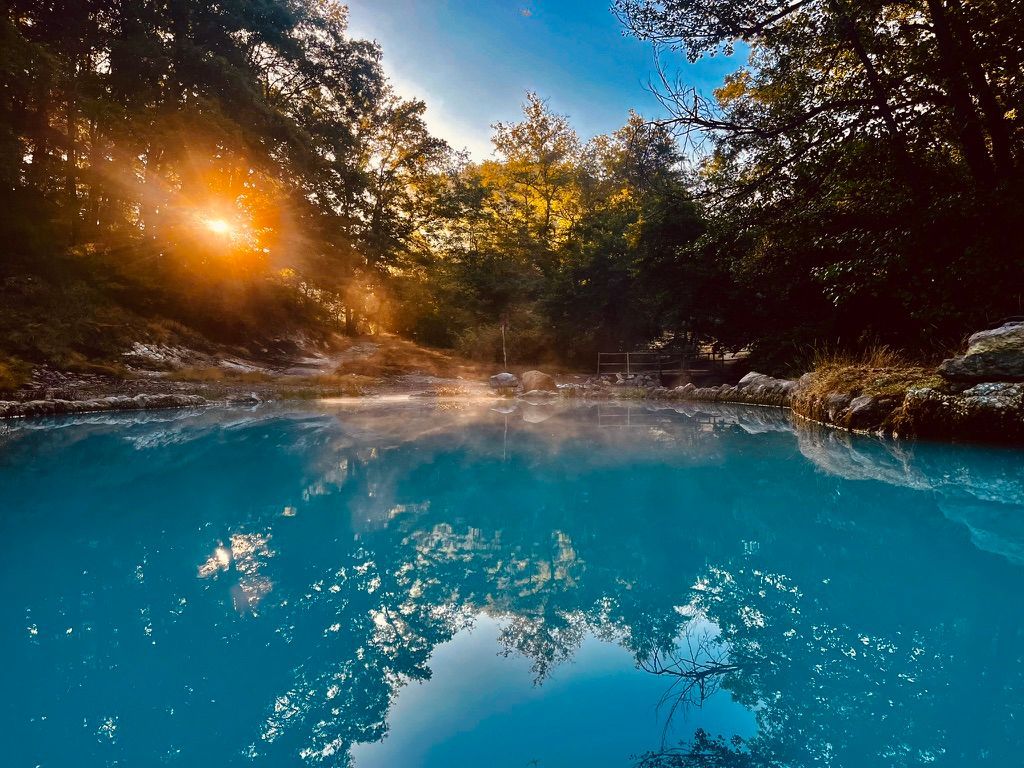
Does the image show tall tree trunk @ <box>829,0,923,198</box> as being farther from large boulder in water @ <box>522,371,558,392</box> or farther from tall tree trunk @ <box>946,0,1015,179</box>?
large boulder in water @ <box>522,371,558,392</box>

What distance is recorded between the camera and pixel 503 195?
Answer: 27.9 m

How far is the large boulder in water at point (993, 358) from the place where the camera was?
5945 millimetres

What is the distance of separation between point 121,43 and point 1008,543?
20860mm

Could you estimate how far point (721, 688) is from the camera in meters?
1.82

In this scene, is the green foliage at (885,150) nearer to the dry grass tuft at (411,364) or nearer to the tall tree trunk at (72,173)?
the dry grass tuft at (411,364)

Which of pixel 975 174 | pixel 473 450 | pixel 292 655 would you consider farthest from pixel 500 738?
pixel 975 174

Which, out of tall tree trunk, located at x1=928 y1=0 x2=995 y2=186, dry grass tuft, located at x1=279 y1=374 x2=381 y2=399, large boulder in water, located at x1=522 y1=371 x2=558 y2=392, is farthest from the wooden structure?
tall tree trunk, located at x1=928 y1=0 x2=995 y2=186

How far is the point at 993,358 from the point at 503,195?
2493 cm

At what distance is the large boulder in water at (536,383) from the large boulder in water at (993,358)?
35.1ft

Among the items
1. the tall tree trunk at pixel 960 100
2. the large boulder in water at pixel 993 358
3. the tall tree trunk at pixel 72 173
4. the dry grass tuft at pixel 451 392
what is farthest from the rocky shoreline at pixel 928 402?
the tall tree trunk at pixel 72 173

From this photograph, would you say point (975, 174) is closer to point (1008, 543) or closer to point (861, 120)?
point (861, 120)

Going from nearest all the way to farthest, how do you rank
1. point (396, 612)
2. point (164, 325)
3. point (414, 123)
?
point (396, 612) → point (164, 325) → point (414, 123)

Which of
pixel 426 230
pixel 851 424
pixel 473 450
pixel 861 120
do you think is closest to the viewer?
pixel 473 450

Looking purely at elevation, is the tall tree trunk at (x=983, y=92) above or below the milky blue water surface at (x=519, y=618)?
above
